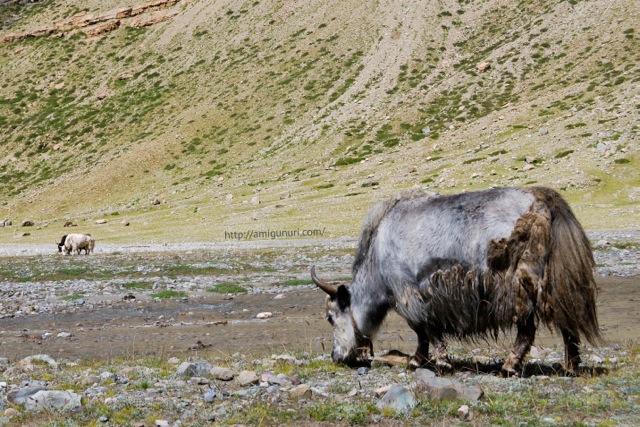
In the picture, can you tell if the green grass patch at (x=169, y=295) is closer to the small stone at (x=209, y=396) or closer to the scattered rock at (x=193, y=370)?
the scattered rock at (x=193, y=370)

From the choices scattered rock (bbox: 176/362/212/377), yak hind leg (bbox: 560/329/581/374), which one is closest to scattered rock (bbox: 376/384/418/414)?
yak hind leg (bbox: 560/329/581/374)

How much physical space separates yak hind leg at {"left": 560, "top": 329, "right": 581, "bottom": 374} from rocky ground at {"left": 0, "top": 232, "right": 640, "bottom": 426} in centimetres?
22

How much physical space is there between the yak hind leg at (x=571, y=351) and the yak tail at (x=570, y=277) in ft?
0.36

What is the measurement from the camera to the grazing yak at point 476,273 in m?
9.51

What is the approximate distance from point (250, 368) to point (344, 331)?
162 centimetres

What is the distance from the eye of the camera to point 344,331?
11.3m

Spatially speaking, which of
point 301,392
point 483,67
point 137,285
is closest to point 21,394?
point 301,392

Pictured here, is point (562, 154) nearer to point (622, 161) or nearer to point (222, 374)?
point (622, 161)

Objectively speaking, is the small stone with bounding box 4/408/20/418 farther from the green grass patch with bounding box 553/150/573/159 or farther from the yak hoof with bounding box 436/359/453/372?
→ the green grass patch with bounding box 553/150/573/159

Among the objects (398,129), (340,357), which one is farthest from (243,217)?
(340,357)

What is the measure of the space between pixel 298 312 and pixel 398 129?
210 feet

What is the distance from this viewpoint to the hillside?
5928 centimetres

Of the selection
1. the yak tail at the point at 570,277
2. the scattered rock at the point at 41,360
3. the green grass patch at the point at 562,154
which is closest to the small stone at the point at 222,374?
the scattered rock at the point at 41,360

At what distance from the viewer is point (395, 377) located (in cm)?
1003
